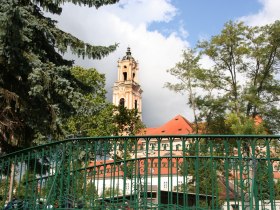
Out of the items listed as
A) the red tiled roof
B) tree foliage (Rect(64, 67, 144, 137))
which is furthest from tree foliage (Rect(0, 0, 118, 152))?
the red tiled roof

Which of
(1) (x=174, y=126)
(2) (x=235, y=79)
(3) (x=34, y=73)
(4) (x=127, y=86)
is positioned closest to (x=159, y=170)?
(3) (x=34, y=73)

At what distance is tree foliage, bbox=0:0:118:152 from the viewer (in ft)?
31.5

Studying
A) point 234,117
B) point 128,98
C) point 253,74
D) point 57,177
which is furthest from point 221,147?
point 128,98

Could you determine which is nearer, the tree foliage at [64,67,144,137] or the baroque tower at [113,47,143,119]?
the tree foliage at [64,67,144,137]

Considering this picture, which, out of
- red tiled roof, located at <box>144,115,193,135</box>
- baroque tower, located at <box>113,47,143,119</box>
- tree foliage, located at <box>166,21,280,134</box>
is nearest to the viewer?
tree foliage, located at <box>166,21,280,134</box>

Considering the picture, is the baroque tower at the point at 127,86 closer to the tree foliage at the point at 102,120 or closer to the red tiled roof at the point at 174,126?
the red tiled roof at the point at 174,126

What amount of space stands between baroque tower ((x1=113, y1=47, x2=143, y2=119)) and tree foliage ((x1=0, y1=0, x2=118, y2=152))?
58.0 meters

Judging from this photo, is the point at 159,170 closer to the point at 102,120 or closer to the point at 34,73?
the point at 34,73

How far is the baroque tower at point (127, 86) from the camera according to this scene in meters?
71.9

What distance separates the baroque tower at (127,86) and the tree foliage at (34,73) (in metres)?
58.0

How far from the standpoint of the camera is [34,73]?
983cm

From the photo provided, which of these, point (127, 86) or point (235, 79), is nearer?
point (235, 79)

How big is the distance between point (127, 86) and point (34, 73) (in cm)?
6292

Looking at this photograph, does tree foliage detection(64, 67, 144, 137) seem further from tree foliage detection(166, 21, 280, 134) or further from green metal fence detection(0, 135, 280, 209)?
green metal fence detection(0, 135, 280, 209)
